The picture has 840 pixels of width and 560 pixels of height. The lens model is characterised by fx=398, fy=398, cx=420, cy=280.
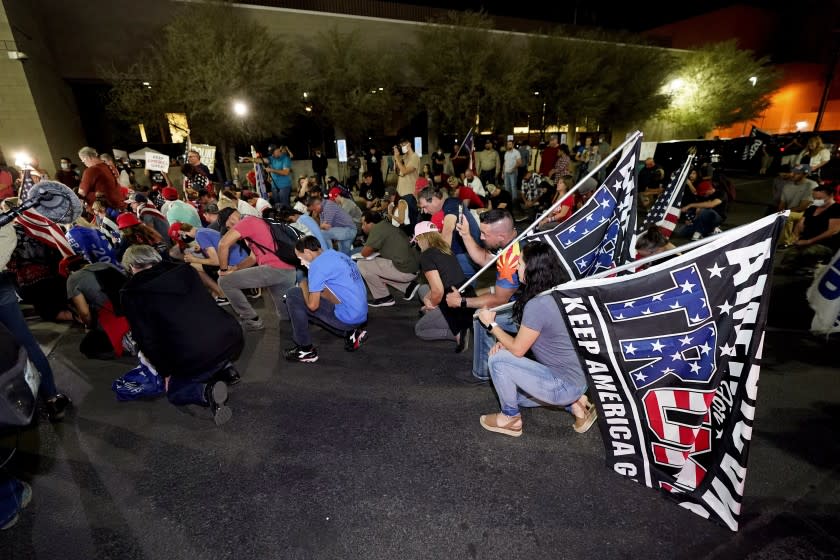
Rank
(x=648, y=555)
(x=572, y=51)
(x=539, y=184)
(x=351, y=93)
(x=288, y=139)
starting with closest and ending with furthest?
(x=648, y=555), (x=539, y=184), (x=351, y=93), (x=288, y=139), (x=572, y=51)

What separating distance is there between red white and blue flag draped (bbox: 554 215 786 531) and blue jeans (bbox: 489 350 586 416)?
0.36 metres

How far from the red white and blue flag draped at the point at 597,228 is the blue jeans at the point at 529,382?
122 centimetres

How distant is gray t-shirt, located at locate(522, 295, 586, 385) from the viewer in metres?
2.77

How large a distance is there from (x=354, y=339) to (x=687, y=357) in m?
3.30

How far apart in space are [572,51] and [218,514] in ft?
87.9

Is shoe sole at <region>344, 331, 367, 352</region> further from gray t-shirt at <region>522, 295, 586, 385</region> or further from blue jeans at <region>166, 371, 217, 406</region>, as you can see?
gray t-shirt at <region>522, 295, 586, 385</region>

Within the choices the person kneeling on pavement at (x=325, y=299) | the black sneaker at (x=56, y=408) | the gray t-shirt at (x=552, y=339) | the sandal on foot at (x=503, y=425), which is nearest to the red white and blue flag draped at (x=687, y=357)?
the gray t-shirt at (x=552, y=339)

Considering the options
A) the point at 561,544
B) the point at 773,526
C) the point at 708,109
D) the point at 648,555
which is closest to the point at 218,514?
the point at 561,544

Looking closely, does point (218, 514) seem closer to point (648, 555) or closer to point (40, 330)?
point (648, 555)

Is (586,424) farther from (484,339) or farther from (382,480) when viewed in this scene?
(382,480)

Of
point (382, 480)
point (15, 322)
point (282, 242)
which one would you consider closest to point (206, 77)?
point (282, 242)

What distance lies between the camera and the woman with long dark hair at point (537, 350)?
2822 mm

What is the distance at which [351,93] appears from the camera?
748 inches

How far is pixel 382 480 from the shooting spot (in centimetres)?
293
